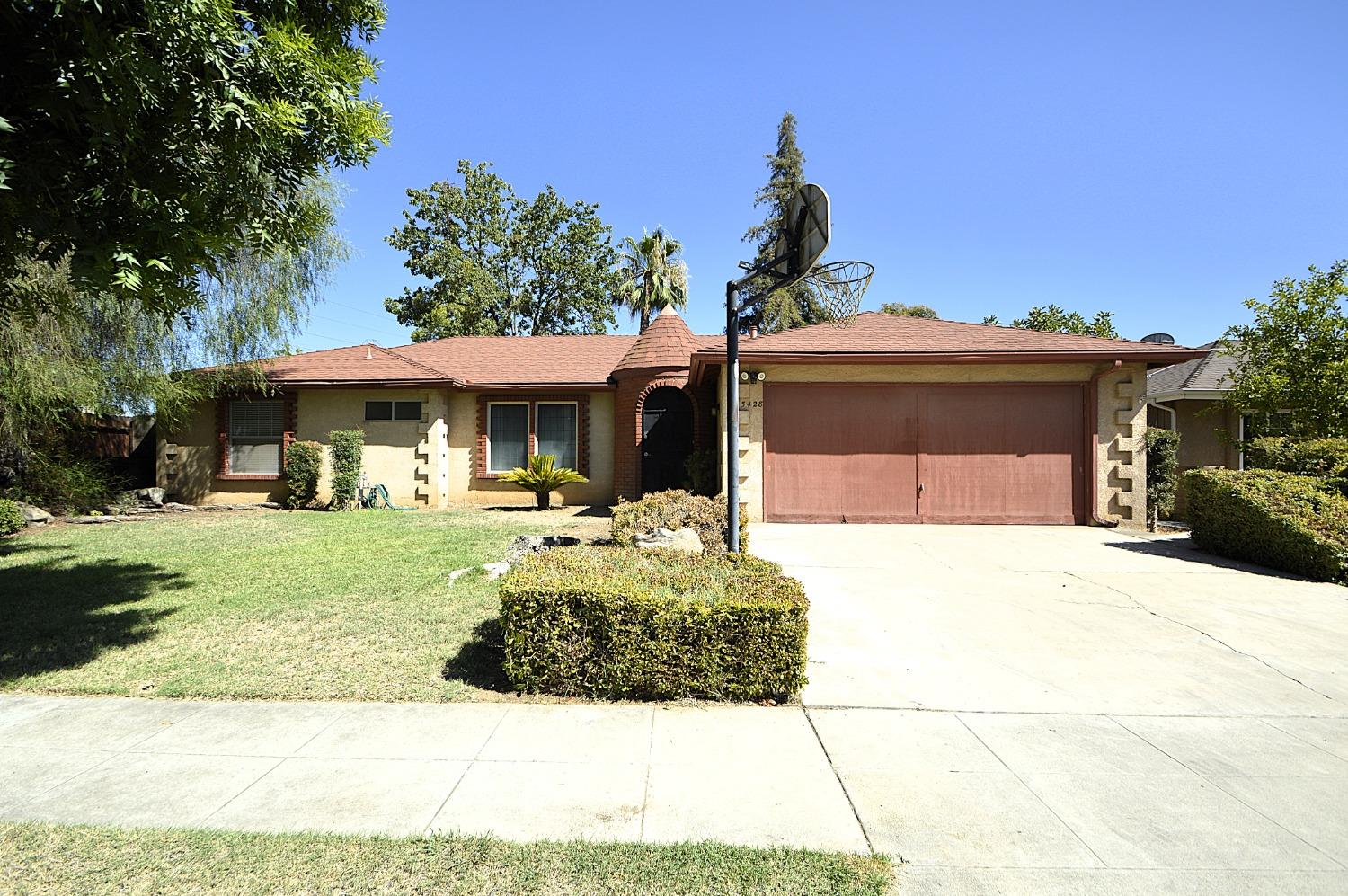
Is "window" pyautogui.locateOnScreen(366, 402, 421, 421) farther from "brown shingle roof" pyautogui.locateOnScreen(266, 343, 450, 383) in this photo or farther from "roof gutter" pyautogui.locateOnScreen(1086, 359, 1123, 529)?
"roof gutter" pyautogui.locateOnScreen(1086, 359, 1123, 529)

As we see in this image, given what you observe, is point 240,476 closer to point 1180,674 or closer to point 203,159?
point 203,159

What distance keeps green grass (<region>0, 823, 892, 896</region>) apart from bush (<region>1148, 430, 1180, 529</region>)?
489 inches

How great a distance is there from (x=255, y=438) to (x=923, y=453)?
1481 centimetres

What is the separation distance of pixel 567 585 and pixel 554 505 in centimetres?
1091

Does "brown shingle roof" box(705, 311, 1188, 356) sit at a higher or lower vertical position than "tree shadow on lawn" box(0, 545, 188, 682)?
higher

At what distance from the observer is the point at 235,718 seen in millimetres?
3879

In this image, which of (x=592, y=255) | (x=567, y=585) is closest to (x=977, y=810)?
(x=567, y=585)

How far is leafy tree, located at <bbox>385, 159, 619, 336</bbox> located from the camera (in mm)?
30844

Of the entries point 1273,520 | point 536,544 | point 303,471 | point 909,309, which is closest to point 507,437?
point 303,471

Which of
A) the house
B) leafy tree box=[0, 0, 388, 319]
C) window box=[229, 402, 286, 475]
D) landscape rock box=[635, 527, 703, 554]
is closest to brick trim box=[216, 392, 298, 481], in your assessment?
window box=[229, 402, 286, 475]

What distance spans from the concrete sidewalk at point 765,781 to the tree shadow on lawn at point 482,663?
40cm

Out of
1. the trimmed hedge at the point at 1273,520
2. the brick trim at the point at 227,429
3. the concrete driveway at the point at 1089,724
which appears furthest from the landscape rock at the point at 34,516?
the trimmed hedge at the point at 1273,520

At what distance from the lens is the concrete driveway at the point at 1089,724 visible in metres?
2.57

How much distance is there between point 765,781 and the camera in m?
3.11
